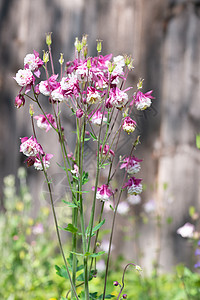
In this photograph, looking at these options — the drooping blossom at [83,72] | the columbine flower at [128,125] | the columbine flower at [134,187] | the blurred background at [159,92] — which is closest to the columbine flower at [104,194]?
the columbine flower at [134,187]

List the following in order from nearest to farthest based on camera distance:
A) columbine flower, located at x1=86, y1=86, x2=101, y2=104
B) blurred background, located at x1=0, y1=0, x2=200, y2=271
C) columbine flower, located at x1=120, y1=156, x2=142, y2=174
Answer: columbine flower, located at x1=86, y1=86, x2=101, y2=104
columbine flower, located at x1=120, y1=156, x2=142, y2=174
blurred background, located at x1=0, y1=0, x2=200, y2=271

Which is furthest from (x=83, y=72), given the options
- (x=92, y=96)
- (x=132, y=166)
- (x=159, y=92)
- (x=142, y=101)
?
(x=159, y=92)

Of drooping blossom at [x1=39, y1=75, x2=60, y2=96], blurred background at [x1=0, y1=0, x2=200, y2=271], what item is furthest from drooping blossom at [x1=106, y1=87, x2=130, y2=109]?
blurred background at [x1=0, y1=0, x2=200, y2=271]

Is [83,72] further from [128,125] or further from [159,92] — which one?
[159,92]

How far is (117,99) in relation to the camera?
904 millimetres

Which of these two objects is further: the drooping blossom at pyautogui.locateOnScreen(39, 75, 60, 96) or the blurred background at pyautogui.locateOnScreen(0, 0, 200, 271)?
the blurred background at pyautogui.locateOnScreen(0, 0, 200, 271)

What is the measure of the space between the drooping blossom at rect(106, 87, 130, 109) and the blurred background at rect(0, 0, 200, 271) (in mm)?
1182

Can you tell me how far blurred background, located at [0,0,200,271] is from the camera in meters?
2.15

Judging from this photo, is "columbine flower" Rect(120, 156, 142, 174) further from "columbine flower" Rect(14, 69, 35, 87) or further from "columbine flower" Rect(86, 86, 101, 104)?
"columbine flower" Rect(14, 69, 35, 87)

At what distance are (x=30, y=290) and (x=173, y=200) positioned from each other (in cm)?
91

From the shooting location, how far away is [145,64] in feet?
7.28

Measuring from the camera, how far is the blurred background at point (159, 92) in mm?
2146

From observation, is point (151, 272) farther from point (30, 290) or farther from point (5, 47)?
point (5, 47)

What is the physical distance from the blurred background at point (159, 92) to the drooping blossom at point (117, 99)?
3.88ft
